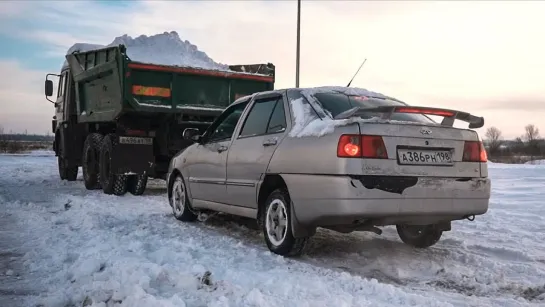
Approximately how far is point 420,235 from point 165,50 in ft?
24.9

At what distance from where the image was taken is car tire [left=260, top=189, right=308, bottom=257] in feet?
16.6

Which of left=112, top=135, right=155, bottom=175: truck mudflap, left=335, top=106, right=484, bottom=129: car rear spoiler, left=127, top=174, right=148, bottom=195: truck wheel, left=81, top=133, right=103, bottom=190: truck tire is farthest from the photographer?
left=81, top=133, right=103, bottom=190: truck tire

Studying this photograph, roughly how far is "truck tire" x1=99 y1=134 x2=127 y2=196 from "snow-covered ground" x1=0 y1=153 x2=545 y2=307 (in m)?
3.17

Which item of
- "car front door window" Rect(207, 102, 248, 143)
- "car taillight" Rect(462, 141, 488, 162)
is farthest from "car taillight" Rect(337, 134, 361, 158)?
"car front door window" Rect(207, 102, 248, 143)

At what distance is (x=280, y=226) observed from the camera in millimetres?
5227

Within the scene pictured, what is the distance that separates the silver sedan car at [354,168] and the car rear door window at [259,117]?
0.06ft

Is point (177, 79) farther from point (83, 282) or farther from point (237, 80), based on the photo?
point (83, 282)

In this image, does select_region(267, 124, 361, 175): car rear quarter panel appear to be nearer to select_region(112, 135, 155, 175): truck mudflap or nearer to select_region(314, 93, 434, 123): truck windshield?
select_region(314, 93, 434, 123): truck windshield

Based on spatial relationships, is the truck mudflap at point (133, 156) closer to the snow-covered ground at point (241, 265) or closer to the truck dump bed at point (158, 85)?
the truck dump bed at point (158, 85)

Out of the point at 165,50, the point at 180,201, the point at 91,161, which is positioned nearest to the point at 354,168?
the point at 180,201

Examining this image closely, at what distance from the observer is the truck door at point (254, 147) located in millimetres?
5441

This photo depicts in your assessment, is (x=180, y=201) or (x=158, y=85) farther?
(x=158, y=85)

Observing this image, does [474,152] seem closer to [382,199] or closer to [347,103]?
[382,199]

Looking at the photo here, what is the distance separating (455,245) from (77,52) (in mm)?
9747
